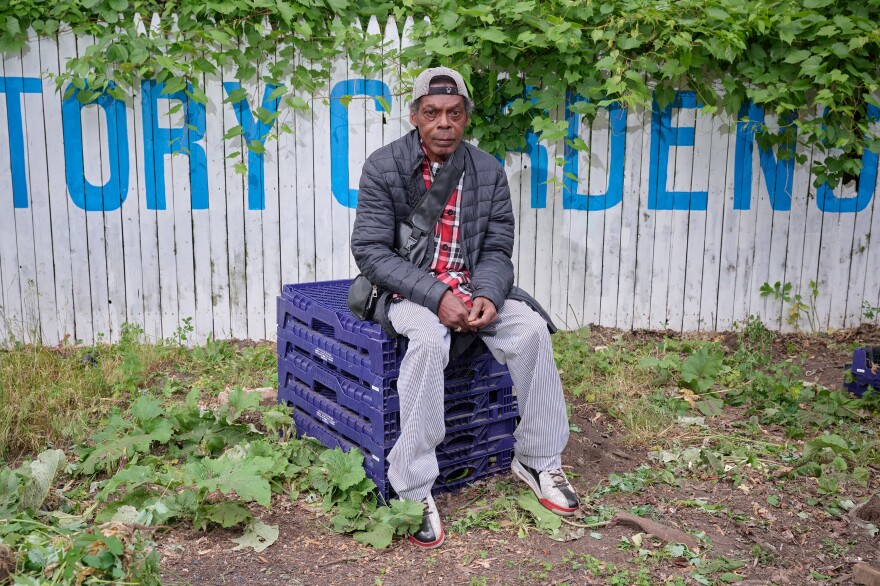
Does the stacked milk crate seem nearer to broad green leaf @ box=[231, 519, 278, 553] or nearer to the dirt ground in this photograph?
the dirt ground

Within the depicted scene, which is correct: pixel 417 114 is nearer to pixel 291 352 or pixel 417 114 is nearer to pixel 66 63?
pixel 291 352

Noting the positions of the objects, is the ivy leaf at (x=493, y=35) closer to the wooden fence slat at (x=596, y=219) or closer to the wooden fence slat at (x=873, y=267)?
the wooden fence slat at (x=596, y=219)

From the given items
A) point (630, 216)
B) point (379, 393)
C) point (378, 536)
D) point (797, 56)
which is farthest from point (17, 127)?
point (797, 56)

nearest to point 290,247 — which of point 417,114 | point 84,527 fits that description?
point 417,114

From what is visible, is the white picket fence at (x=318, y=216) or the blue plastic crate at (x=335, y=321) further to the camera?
the white picket fence at (x=318, y=216)

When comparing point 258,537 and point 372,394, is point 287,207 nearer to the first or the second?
point 372,394

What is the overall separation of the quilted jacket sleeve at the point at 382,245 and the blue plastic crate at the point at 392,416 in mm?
522

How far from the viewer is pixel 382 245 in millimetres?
3793

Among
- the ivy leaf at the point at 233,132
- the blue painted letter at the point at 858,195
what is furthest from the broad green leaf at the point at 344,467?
the blue painted letter at the point at 858,195

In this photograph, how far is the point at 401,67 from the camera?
5.94 meters

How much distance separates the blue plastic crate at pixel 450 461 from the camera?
3678mm

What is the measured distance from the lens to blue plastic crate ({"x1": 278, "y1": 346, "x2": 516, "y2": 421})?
360cm

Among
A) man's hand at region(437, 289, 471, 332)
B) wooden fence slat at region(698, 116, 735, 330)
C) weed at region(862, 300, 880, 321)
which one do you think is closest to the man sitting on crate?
man's hand at region(437, 289, 471, 332)

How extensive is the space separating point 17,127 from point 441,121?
3580mm
